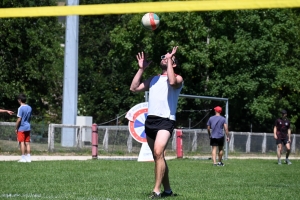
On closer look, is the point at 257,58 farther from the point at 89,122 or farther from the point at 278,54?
the point at 89,122

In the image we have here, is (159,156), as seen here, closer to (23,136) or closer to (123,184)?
(123,184)

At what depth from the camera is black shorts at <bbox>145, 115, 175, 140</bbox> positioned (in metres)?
10.7

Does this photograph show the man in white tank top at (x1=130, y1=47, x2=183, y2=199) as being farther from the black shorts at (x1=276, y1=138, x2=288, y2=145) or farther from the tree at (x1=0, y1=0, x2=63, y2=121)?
the tree at (x1=0, y1=0, x2=63, y2=121)

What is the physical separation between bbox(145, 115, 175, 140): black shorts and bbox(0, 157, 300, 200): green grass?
3.05 ft

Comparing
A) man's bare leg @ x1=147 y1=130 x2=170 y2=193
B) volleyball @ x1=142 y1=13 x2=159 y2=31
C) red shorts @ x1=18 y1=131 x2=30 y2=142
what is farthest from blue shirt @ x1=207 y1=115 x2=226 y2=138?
man's bare leg @ x1=147 y1=130 x2=170 y2=193

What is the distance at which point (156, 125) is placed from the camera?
35.1 feet

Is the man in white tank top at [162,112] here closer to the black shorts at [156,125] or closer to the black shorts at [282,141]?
the black shorts at [156,125]

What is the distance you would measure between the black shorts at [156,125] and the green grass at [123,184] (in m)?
0.93

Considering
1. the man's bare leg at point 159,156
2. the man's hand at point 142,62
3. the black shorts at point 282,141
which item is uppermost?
the man's hand at point 142,62

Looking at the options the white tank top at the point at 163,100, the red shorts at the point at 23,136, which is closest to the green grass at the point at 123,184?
the white tank top at the point at 163,100

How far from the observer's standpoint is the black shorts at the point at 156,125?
10699 mm

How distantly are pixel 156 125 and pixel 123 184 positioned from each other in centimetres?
284

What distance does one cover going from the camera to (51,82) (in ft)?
150

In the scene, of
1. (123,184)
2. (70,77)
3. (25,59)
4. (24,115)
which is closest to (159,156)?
(123,184)
